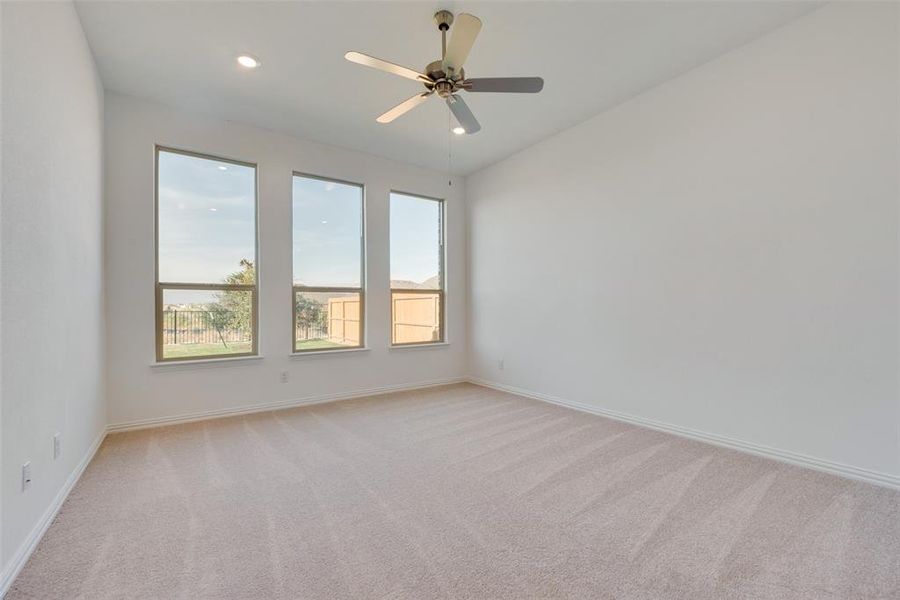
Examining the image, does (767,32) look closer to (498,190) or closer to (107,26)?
(498,190)

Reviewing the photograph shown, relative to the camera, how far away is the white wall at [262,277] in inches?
138

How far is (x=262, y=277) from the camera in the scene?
4172mm

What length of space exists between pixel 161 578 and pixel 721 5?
14.3 ft

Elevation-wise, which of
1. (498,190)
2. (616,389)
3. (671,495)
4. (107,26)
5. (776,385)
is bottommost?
(671,495)

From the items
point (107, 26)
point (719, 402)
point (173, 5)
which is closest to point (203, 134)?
point (107, 26)

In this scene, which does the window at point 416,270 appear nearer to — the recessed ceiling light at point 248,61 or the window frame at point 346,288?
the window frame at point 346,288

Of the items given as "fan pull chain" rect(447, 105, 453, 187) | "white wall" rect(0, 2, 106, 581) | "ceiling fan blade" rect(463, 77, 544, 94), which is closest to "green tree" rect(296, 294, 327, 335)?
"white wall" rect(0, 2, 106, 581)

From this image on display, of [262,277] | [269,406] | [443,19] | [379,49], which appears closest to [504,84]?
[443,19]

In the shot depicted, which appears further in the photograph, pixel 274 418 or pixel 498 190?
pixel 498 190

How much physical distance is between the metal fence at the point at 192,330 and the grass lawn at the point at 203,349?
0.13ft

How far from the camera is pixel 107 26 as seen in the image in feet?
8.72

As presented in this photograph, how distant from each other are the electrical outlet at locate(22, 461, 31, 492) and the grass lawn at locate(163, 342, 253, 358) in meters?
2.09

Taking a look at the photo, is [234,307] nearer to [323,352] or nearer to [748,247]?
[323,352]

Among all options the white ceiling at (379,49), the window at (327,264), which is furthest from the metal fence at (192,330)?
the white ceiling at (379,49)
